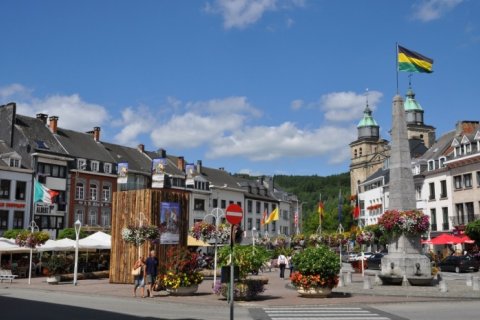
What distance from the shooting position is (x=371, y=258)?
42906 millimetres

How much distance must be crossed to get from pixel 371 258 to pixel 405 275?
19.7 metres

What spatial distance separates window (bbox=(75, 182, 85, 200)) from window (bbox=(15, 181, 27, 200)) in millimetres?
5940

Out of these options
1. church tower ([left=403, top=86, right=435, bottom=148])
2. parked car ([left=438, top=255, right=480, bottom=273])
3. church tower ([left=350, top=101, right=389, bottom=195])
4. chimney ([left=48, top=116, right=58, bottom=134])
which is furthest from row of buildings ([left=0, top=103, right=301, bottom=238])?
church tower ([left=403, top=86, right=435, bottom=148])

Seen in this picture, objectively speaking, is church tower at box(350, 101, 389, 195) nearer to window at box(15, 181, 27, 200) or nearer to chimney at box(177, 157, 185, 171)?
chimney at box(177, 157, 185, 171)

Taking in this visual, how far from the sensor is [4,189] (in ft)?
151

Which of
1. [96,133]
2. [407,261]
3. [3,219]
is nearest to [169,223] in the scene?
[407,261]

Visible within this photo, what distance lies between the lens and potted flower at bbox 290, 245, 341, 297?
19344 mm

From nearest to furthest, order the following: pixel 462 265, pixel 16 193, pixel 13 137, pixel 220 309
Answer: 1. pixel 220 309
2. pixel 462 265
3. pixel 16 193
4. pixel 13 137

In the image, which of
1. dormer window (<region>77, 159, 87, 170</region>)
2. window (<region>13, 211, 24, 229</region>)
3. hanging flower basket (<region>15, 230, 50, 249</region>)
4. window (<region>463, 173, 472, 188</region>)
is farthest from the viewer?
dormer window (<region>77, 159, 87, 170</region>)

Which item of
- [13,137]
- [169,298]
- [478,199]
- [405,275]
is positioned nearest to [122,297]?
[169,298]

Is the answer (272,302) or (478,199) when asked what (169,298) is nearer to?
(272,302)

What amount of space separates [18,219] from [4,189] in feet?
9.71

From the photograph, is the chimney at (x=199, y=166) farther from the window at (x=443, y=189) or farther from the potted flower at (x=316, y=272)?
the potted flower at (x=316, y=272)

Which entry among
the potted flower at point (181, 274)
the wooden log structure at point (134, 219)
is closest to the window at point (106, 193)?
the wooden log structure at point (134, 219)
